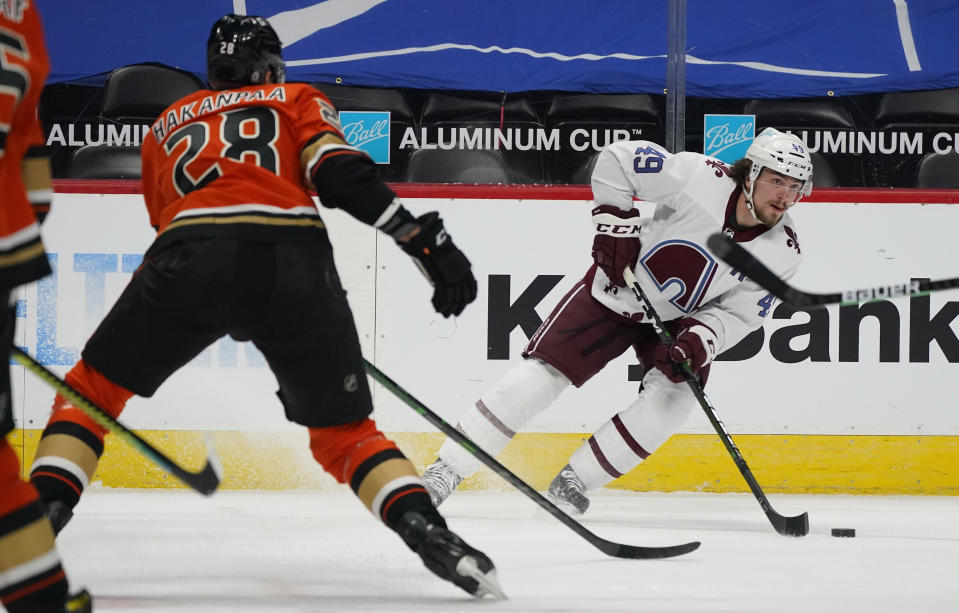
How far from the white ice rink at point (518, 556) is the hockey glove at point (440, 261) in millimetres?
491

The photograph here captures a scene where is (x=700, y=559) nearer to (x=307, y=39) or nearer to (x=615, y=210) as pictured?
(x=615, y=210)

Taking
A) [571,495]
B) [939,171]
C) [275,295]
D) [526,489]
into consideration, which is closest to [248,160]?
[275,295]

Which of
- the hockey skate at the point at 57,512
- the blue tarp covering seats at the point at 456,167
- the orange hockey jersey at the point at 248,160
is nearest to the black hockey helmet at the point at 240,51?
the orange hockey jersey at the point at 248,160

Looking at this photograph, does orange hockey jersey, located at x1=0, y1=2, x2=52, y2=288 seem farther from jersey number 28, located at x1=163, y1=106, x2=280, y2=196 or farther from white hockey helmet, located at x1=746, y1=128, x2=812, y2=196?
white hockey helmet, located at x1=746, y1=128, x2=812, y2=196

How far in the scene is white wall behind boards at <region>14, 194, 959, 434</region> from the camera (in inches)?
133

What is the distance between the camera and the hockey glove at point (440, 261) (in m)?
1.85

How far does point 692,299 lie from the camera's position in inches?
116

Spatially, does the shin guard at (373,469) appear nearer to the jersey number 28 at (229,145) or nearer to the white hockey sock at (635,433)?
the jersey number 28 at (229,145)

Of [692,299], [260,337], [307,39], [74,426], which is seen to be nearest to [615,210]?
[692,299]

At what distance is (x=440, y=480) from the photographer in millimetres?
2801

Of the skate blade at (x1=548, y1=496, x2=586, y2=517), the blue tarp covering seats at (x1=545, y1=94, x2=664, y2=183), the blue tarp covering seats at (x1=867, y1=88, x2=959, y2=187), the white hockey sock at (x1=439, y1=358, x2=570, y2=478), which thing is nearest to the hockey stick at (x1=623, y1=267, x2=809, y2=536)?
the white hockey sock at (x1=439, y1=358, x2=570, y2=478)

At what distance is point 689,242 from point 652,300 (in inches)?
7.0

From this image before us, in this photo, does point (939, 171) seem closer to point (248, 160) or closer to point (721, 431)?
point (721, 431)

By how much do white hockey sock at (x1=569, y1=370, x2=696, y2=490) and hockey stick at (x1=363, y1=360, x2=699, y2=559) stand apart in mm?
464
